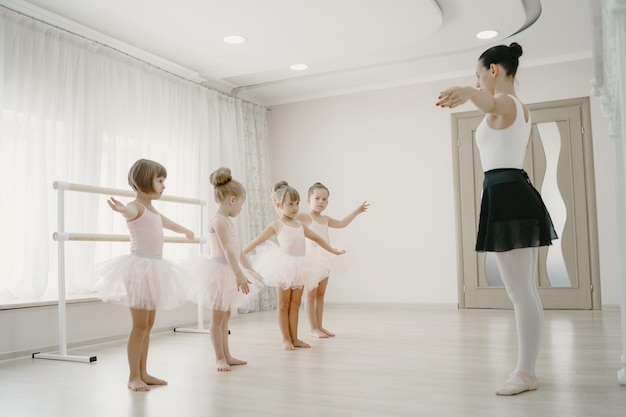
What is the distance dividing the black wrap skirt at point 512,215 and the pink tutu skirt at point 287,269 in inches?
56.5

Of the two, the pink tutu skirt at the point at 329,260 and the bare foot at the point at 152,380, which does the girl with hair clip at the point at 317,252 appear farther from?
the bare foot at the point at 152,380

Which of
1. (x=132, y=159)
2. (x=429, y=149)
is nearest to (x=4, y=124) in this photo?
(x=132, y=159)

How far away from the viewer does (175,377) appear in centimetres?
271

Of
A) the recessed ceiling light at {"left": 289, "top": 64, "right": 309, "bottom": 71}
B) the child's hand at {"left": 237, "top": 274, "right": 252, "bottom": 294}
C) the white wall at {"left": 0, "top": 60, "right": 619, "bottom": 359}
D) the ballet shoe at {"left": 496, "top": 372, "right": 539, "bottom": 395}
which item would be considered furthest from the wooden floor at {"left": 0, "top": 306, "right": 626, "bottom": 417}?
A: the recessed ceiling light at {"left": 289, "top": 64, "right": 309, "bottom": 71}

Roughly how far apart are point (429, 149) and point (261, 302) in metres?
2.46

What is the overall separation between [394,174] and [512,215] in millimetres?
3973

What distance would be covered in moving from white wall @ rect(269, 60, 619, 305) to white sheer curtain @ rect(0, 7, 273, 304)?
1588 millimetres

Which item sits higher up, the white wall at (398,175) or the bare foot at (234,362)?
the white wall at (398,175)

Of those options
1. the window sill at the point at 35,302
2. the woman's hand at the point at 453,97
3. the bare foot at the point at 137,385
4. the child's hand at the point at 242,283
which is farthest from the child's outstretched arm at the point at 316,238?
the woman's hand at the point at 453,97

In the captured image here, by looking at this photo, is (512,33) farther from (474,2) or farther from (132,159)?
(132,159)

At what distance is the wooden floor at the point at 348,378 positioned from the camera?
6.65ft

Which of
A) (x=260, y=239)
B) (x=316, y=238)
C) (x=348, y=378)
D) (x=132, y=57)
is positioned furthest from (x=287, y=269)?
(x=132, y=57)

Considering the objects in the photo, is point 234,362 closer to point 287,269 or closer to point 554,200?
point 287,269

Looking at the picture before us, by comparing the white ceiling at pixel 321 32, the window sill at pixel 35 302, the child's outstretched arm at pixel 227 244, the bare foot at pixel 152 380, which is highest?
the white ceiling at pixel 321 32
